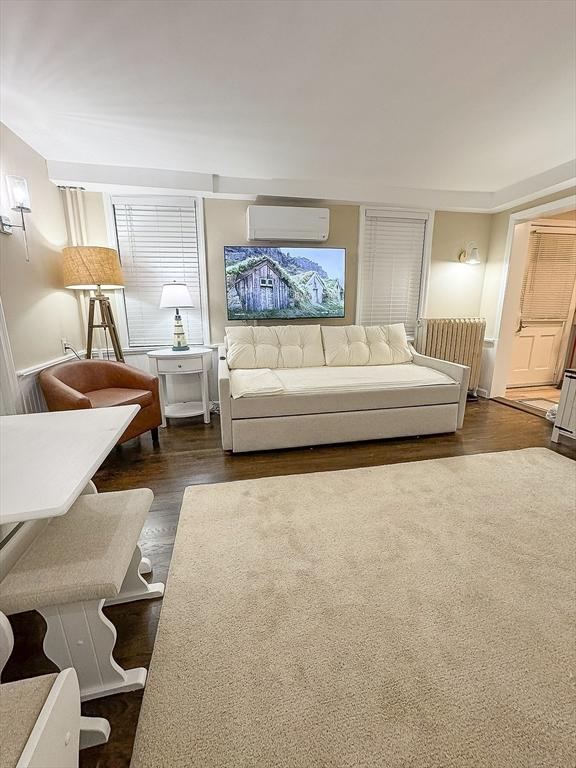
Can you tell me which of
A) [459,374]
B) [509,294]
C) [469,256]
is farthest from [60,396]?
[509,294]

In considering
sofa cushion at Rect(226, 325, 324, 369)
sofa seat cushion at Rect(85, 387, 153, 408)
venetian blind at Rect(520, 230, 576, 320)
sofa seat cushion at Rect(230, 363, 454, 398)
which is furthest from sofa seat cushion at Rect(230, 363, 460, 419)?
venetian blind at Rect(520, 230, 576, 320)

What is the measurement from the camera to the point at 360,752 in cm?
92

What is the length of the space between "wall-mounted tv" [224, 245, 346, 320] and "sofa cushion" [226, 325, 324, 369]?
0.30 m

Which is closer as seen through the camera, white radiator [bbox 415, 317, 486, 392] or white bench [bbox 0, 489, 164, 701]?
white bench [bbox 0, 489, 164, 701]

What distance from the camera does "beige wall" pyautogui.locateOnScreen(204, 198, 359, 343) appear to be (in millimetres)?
3475

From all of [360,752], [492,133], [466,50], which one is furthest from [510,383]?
[360,752]

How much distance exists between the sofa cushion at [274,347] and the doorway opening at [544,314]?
8.40 feet

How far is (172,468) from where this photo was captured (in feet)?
8.14

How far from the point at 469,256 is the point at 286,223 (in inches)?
91.3

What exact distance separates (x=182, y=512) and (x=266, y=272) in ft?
8.39

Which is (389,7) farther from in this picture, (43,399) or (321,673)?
(43,399)

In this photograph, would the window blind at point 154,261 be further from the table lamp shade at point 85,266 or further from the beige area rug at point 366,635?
the beige area rug at point 366,635

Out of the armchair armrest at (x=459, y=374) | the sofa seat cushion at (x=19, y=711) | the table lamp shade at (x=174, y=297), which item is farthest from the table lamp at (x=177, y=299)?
the sofa seat cushion at (x=19, y=711)

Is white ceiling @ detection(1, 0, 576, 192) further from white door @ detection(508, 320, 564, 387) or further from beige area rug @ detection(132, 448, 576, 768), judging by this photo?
beige area rug @ detection(132, 448, 576, 768)
